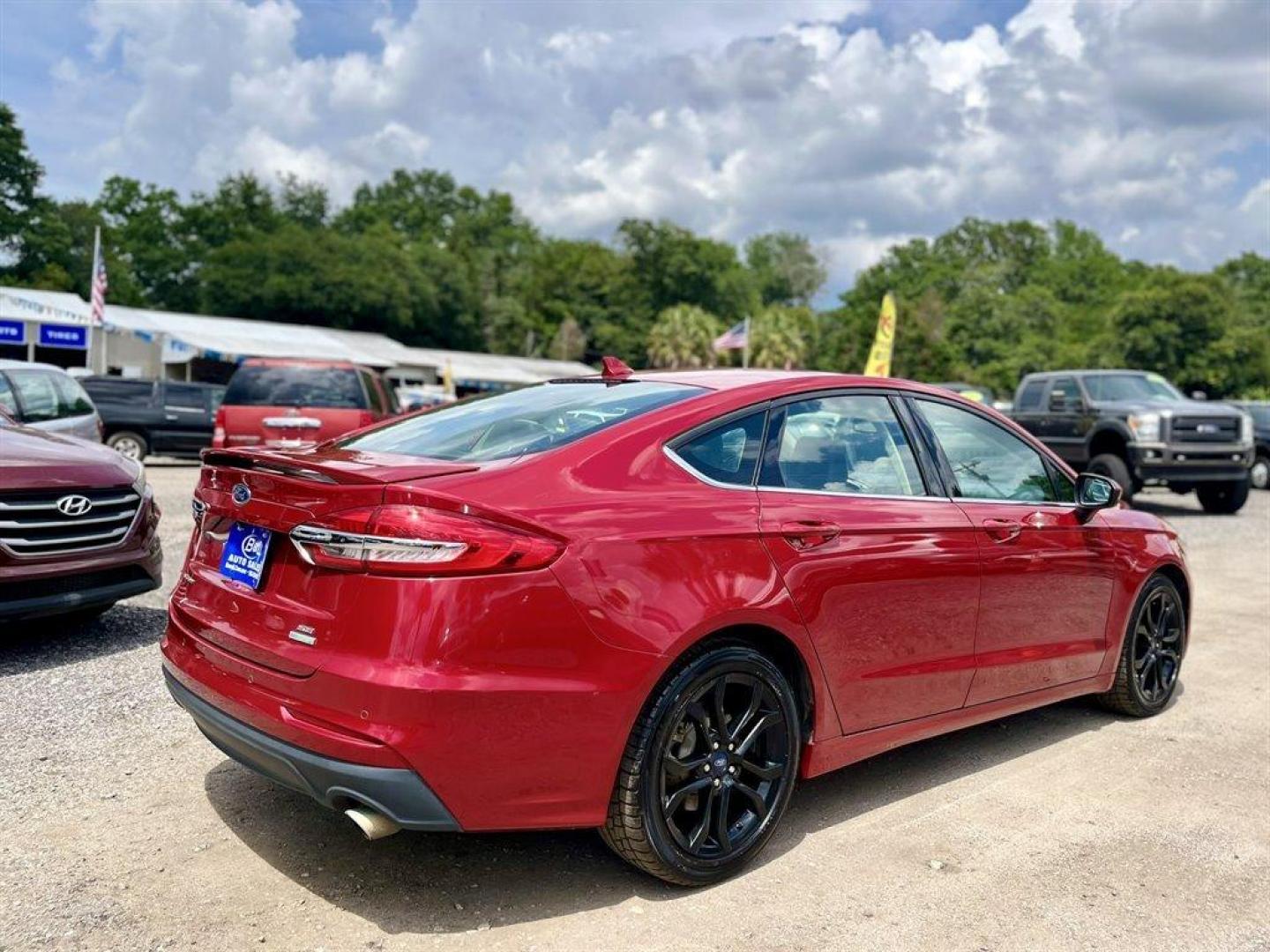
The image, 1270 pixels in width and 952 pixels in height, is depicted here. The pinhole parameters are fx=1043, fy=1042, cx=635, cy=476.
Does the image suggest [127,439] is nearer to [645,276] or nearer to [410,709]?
[410,709]

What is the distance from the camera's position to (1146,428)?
14.1 meters

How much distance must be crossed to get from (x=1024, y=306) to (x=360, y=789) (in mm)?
74719

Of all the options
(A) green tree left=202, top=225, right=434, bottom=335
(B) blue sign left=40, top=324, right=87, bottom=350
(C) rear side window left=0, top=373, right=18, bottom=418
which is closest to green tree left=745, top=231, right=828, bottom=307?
(A) green tree left=202, top=225, right=434, bottom=335

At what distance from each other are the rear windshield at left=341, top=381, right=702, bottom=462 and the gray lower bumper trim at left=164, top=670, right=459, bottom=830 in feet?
3.16

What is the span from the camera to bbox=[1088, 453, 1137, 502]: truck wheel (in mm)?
14164

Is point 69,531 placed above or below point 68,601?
above

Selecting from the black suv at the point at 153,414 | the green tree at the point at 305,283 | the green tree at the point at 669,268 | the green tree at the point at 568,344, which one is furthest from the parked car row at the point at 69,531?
the green tree at the point at 669,268

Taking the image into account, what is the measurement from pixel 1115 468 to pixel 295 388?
10.8 meters

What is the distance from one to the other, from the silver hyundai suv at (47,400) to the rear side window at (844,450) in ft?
24.1

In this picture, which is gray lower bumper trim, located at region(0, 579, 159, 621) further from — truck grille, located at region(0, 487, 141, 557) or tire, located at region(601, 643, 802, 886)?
tire, located at region(601, 643, 802, 886)

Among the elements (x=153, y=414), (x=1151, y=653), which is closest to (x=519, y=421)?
(x=1151, y=653)

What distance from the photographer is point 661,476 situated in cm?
317

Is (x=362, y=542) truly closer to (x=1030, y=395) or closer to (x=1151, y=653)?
(x=1151, y=653)

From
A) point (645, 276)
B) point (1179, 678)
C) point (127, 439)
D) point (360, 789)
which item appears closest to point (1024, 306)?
point (645, 276)
